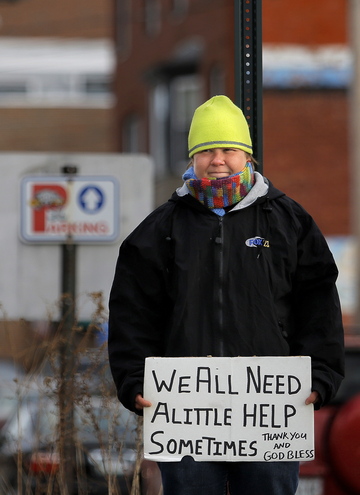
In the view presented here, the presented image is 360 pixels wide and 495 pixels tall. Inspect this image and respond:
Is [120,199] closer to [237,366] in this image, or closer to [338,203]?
[237,366]

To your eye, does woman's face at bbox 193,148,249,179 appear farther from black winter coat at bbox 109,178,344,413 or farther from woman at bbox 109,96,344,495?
black winter coat at bbox 109,178,344,413

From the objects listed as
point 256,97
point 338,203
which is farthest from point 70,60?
point 256,97

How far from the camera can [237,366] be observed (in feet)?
13.1

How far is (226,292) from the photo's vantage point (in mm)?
4004

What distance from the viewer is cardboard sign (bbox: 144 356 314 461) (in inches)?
157

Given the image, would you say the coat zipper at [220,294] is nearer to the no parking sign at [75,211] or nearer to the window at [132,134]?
the no parking sign at [75,211]

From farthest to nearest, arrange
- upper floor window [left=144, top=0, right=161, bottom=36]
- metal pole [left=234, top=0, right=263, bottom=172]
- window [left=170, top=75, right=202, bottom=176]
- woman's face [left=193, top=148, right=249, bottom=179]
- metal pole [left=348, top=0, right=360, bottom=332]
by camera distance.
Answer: upper floor window [left=144, top=0, right=161, bottom=36] → window [left=170, top=75, right=202, bottom=176] → metal pole [left=348, top=0, right=360, bottom=332] → metal pole [left=234, top=0, right=263, bottom=172] → woman's face [left=193, top=148, right=249, bottom=179]

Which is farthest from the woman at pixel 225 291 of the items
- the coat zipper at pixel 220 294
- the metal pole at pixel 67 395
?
the metal pole at pixel 67 395

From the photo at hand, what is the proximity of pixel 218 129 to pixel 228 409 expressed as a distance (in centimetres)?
105

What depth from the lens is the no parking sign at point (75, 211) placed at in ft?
27.0

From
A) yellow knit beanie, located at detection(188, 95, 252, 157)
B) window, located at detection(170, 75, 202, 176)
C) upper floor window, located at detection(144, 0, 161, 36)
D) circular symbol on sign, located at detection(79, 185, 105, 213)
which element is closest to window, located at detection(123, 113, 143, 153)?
upper floor window, located at detection(144, 0, 161, 36)

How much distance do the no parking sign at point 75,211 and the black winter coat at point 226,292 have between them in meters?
4.10

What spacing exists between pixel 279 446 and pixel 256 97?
70.7 inches

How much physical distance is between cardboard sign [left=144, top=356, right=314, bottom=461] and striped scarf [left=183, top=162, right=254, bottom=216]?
571 millimetres
